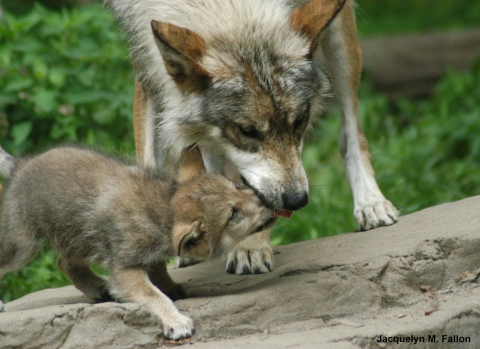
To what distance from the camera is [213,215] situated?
403 centimetres

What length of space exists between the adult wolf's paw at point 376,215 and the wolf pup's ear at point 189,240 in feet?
6.37

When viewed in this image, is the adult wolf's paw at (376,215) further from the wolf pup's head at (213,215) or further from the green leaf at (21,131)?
the green leaf at (21,131)

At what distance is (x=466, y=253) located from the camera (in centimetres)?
437

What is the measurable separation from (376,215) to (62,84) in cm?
330

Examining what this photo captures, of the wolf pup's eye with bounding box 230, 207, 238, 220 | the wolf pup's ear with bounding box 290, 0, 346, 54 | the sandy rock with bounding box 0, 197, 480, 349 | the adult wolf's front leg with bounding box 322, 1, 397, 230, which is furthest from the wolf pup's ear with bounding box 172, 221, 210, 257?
the adult wolf's front leg with bounding box 322, 1, 397, 230

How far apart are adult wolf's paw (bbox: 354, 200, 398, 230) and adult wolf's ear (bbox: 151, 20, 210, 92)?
1.82 m

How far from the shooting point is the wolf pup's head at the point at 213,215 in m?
4.00

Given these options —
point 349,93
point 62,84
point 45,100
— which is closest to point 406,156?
point 349,93

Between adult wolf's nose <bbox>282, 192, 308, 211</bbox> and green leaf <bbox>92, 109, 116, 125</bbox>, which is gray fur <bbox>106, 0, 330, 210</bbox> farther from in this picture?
green leaf <bbox>92, 109, 116, 125</bbox>

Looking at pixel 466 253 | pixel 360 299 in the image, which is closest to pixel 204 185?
pixel 360 299

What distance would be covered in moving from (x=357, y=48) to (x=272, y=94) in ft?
6.68

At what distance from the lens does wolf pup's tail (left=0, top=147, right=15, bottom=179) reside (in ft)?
15.8

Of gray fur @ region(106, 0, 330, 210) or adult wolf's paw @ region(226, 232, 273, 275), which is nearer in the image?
gray fur @ region(106, 0, 330, 210)

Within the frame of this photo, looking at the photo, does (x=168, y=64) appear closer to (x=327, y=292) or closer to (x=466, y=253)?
(x=327, y=292)
